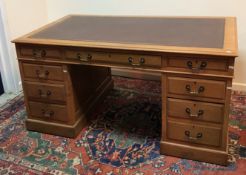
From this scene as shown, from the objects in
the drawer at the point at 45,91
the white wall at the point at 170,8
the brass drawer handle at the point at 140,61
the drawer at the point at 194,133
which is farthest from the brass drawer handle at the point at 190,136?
the white wall at the point at 170,8

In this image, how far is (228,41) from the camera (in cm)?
184

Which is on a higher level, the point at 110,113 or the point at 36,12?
the point at 36,12

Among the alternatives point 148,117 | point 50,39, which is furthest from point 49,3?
Result: point 148,117

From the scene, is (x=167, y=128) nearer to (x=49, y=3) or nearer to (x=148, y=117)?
(x=148, y=117)

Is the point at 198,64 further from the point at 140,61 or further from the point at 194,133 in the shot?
the point at 194,133

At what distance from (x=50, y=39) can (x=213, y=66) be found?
1.06 meters

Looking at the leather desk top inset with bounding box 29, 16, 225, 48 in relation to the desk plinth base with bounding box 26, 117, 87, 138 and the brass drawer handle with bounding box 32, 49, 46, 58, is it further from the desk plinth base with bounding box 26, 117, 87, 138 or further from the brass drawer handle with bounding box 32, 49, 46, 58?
the desk plinth base with bounding box 26, 117, 87, 138

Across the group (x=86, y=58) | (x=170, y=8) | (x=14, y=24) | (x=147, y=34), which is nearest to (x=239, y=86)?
(x=170, y=8)

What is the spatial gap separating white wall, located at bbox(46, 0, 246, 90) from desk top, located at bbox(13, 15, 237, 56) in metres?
0.40

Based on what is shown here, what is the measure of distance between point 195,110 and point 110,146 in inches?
26.3

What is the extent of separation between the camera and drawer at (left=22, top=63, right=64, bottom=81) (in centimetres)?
215

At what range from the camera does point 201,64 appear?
1.78 m

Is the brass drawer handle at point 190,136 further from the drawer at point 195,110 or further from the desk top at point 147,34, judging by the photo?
the desk top at point 147,34

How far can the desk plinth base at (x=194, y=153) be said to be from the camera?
6.48ft
